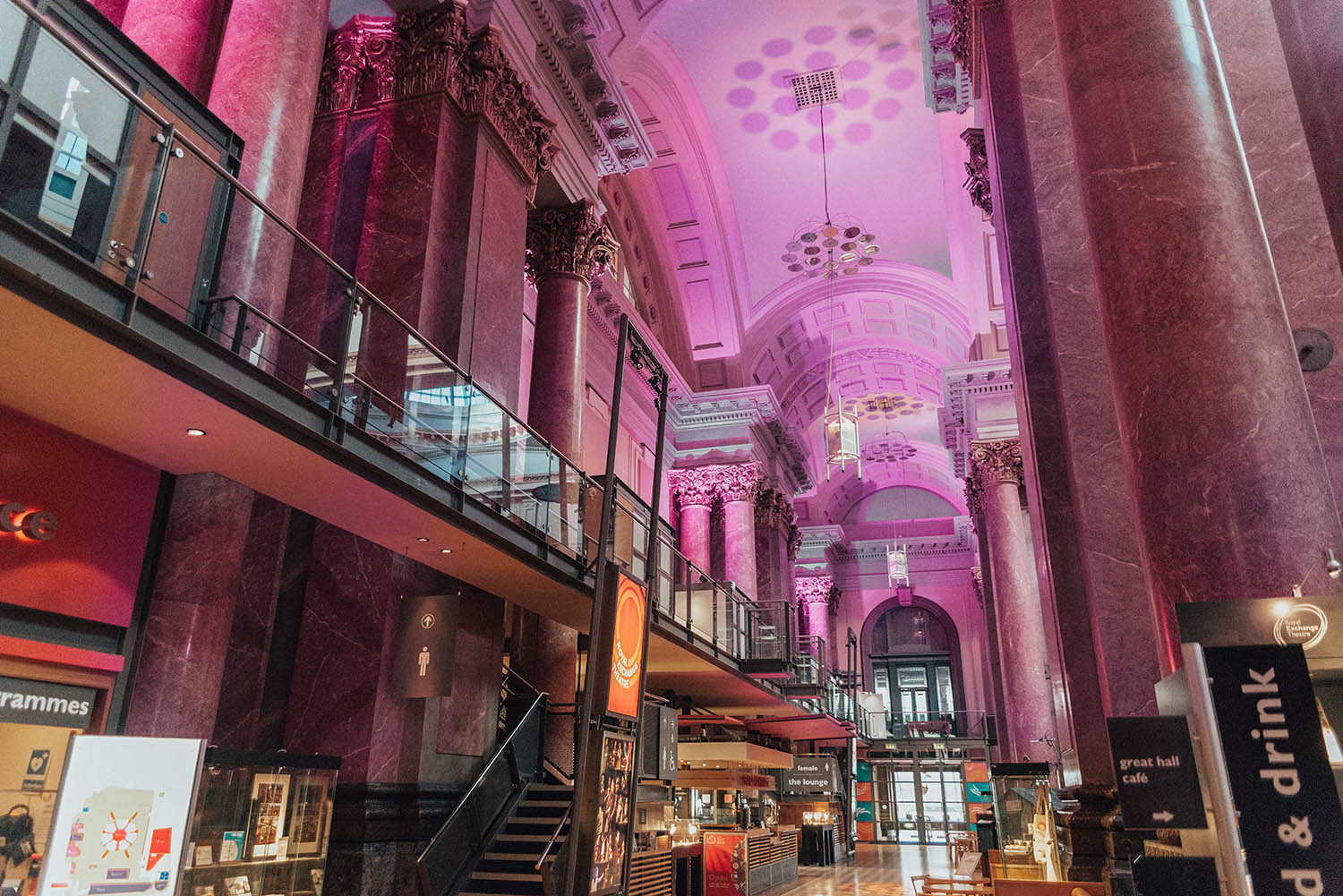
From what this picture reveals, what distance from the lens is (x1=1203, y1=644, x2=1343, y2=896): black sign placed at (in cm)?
206

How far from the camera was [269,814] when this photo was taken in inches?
220

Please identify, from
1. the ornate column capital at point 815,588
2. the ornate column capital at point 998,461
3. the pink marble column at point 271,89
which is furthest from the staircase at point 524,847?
the ornate column capital at point 815,588

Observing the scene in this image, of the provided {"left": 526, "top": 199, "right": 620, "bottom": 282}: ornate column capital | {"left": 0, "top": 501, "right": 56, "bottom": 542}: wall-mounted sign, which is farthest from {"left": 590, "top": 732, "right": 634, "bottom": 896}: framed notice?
{"left": 526, "top": 199, "right": 620, "bottom": 282}: ornate column capital

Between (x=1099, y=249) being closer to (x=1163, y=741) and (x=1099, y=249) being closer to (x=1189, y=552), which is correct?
(x=1189, y=552)

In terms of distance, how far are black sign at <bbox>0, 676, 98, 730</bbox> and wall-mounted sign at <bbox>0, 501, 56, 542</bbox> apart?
833mm

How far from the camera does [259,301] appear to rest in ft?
19.1

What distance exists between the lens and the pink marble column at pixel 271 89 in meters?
7.11

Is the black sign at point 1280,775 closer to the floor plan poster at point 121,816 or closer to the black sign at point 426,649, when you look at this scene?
the floor plan poster at point 121,816

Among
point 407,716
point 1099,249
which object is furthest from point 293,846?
point 1099,249

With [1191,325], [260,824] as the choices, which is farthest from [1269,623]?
[260,824]

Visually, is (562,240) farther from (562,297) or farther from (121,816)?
(121,816)

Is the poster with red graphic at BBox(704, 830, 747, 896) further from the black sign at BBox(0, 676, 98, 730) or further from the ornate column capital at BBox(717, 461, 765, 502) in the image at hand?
the ornate column capital at BBox(717, 461, 765, 502)

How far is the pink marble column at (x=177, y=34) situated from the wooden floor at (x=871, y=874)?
43.5 feet

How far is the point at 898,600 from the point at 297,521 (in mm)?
30378
